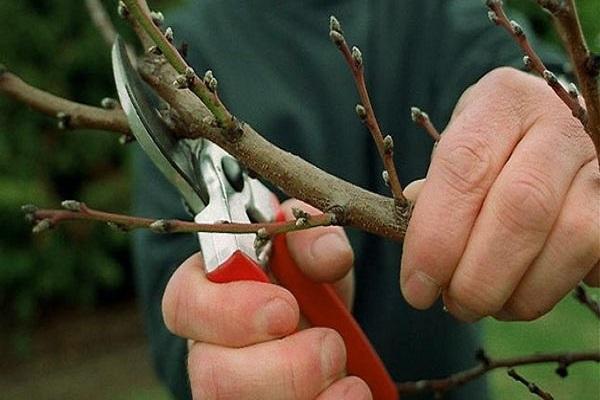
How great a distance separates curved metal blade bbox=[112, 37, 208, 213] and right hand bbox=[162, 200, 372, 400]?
67mm

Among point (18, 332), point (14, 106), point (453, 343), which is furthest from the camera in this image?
point (18, 332)

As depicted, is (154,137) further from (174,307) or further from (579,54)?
(579,54)

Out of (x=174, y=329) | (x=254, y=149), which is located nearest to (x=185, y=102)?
(x=254, y=149)

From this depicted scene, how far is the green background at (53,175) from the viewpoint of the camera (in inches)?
135

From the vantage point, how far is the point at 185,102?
74 cm

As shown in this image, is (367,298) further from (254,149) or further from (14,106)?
(14,106)

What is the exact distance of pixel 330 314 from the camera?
88 centimetres

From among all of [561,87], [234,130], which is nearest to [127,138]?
[234,130]

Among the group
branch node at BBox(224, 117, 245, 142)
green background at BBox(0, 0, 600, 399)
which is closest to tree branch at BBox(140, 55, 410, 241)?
branch node at BBox(224, 117, 245, 142)

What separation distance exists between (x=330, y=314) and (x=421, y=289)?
0.16 m

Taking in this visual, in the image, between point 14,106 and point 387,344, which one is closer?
point 387,344

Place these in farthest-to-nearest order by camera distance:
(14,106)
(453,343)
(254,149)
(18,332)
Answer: (18,332), (14,106), (453,343), (254,149)

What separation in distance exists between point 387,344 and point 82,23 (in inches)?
93.4

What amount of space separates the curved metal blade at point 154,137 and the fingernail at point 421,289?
189mm
